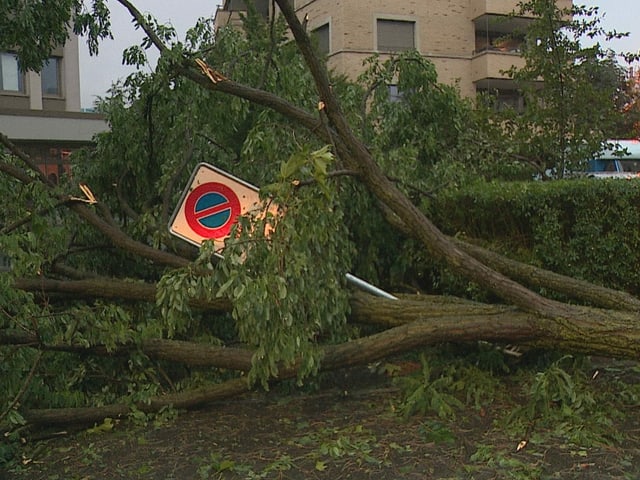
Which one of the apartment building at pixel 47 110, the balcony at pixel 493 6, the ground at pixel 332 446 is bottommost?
the ground at pixel 332 446

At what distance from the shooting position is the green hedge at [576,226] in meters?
5.35

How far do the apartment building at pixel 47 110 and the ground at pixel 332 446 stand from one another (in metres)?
16.4

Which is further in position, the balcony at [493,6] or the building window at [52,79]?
the balcony at [493,6]

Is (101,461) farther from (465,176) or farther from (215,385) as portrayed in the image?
(465,176)

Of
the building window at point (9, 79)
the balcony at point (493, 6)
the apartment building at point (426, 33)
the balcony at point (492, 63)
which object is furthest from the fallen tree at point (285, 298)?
the balcony at point (493, 6)

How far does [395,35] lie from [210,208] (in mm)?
25330

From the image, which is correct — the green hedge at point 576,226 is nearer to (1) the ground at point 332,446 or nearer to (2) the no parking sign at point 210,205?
(1) the ground at point 332,446

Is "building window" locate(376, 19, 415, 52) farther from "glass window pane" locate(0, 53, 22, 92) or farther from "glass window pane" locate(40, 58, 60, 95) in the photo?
"glass window pane" locate(0, 53, 22, 92)

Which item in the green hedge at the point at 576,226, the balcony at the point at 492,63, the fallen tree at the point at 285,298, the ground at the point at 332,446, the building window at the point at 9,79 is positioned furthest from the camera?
the balcony at the point at 492,63

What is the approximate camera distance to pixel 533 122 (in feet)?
29.1

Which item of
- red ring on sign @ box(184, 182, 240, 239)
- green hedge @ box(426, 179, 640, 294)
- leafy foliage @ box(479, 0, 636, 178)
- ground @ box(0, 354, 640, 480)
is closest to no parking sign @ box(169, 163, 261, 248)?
red ring on sign @ box(184, 182, 240, 239)

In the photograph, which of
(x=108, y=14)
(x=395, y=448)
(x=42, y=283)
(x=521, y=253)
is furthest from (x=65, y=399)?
(x=521, y=253)

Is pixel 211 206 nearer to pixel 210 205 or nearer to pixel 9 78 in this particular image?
pixel 210 205

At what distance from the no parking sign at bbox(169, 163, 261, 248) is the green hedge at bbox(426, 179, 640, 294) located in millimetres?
2007
